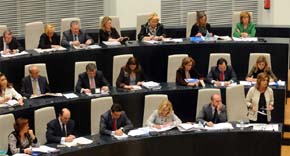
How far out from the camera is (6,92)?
36.0 feet

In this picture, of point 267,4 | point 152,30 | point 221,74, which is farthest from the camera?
point 267,4

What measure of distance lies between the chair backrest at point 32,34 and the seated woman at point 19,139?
4000 millimetres

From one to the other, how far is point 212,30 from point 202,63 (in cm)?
141

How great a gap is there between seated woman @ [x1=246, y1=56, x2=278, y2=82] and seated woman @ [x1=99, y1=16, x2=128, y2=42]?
2333mm

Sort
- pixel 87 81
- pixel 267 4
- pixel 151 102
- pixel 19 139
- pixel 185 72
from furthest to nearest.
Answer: pixel 267 4
pixel 185 72
pixel 87 81
pixel 151 102
pixel 19 139

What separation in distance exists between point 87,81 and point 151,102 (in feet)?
3.71

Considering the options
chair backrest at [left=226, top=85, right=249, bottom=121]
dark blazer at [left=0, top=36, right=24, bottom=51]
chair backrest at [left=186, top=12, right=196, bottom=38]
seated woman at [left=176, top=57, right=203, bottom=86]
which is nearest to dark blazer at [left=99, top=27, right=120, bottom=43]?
dark blazer at [left=0, top=36, right=24, bottom=51]

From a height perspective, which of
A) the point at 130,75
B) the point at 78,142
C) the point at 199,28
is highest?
the point at 199,28

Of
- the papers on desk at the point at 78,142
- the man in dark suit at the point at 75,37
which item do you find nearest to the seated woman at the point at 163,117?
the papers on desk at the point at 78,142

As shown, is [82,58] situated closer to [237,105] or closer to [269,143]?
[237,105]

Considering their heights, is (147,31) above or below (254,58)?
above

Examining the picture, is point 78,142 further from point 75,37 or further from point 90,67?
point 75,37

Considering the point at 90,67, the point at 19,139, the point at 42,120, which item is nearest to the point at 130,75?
the point at 90,67

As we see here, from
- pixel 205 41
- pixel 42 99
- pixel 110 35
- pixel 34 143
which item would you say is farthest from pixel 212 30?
pixel 34 143
